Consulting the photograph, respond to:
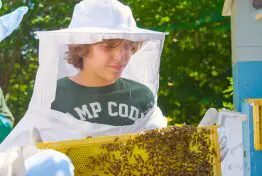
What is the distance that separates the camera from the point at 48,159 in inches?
71.7

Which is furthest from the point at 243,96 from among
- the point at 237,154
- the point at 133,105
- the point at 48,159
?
the point at 48,159

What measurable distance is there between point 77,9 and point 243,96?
1.44 metres

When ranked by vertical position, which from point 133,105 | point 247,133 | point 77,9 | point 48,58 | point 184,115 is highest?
point 77,9

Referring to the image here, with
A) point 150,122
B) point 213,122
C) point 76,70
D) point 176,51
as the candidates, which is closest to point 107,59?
point 76,70

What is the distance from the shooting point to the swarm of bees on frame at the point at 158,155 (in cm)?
259

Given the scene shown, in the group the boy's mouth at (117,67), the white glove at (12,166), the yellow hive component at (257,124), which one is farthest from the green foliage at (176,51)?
the white glove at (12,166)

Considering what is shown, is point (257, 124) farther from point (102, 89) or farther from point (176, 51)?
point (176, 51)

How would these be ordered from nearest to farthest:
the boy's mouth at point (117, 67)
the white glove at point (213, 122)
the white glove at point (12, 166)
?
the white glove at point (12, 166) → the white glove at point (213, 122) → the boy's mouth at point (117, 67)

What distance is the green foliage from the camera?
7754mm

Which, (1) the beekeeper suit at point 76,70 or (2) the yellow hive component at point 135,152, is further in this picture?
(1) the beekeeper suit at point 76,70

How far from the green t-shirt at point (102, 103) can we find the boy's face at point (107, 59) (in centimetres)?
7

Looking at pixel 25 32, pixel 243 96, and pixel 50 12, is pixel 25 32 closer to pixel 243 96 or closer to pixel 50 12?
pixel 50 12

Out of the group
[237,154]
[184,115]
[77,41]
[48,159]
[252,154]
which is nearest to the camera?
[48,159]

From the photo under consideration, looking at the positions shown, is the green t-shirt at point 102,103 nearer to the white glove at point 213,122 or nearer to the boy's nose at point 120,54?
the boy's nose at point 120,54
